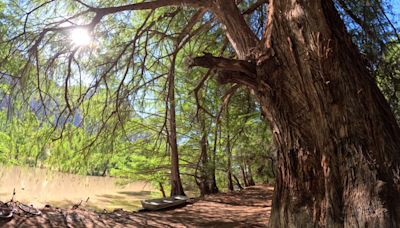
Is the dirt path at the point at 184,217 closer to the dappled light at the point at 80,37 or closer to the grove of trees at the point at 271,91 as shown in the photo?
the grove of trees at the point at 271,91

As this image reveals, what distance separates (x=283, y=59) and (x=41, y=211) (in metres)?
2.87

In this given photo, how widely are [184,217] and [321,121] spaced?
293cm

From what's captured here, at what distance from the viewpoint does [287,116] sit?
3.08 m

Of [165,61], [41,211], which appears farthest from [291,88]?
[165,61]

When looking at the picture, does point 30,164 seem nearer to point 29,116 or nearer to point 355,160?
point 29,116

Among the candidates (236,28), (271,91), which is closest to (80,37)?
(236,28)

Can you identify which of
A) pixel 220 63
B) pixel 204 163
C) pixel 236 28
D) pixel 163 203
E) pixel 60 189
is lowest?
pixel 163 203

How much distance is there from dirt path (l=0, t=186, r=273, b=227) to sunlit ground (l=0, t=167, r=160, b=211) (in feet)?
8.66

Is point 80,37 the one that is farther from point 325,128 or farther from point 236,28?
point 325,128

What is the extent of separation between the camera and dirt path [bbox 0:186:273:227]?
12.4 ft

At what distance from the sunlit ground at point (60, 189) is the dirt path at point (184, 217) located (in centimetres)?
264

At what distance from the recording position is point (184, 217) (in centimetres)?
527

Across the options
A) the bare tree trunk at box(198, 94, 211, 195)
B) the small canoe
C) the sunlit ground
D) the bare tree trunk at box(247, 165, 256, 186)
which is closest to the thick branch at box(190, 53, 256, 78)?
the small canoe

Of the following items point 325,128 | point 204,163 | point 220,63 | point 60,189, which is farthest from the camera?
point 60,189
